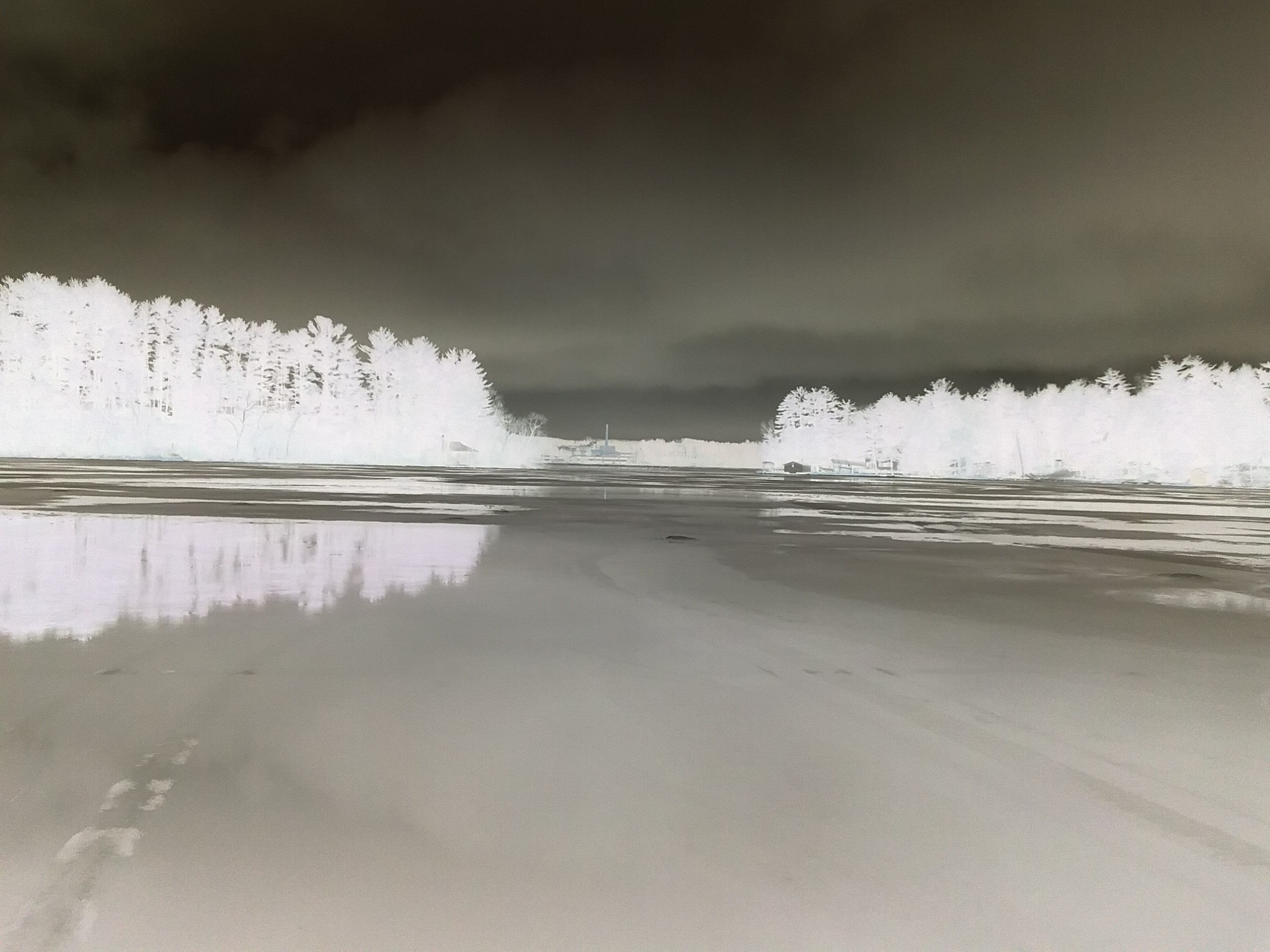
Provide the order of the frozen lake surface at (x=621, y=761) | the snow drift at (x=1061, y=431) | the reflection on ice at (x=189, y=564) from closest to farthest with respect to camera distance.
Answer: the frozen lake surface at (x=621, y=761) < the reflection on ice at (x=189, y=564) < the snow drift at (x=1061, y=431)

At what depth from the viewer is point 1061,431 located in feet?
353

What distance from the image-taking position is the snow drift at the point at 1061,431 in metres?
89.8

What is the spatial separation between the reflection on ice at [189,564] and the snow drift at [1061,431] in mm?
98213

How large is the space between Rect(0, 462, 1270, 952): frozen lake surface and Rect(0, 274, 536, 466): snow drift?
79.1m

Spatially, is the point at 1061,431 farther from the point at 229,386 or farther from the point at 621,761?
the point at 621,761

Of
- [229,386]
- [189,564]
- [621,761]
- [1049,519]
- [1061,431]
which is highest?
[229,386]

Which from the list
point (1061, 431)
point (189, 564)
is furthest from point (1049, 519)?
point (1061, 431)

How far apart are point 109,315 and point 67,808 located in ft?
341

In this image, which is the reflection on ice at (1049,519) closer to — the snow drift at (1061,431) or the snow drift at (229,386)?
the snow drift at (1061,431)

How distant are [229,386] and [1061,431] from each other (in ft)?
378

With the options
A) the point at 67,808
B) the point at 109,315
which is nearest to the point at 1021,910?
the point at 67,808

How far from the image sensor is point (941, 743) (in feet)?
17.2

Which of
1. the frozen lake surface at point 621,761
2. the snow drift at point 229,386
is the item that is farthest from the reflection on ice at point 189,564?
the snow drift at point 229,386

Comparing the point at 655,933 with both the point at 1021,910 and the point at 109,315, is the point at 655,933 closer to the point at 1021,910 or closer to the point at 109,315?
the point at 1021,910
